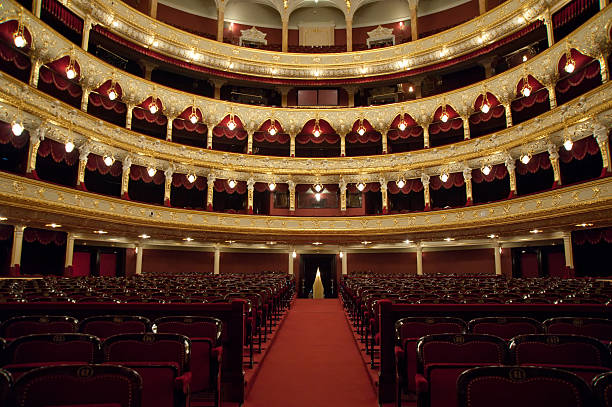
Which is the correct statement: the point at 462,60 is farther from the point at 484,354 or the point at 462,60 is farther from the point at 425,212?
the point at 484,354

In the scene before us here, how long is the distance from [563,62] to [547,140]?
11.8 feet

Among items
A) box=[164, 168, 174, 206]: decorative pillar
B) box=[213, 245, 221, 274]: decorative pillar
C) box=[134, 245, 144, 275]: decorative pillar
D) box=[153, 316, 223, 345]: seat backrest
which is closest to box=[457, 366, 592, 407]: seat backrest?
box=[153, 316, 223, 345]: seat backrest

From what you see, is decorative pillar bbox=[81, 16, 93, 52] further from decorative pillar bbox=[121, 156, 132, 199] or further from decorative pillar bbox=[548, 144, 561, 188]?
decorative pillar bbox=[548, 144, 561, 188]

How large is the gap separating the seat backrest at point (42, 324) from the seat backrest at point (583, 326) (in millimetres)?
4625

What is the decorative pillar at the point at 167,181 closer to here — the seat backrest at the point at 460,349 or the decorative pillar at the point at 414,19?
the decorative pillar at the point at 414,19

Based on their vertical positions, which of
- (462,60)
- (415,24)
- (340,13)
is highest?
(340,13)

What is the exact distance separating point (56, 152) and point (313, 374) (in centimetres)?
1670

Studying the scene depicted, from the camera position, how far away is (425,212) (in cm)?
2183

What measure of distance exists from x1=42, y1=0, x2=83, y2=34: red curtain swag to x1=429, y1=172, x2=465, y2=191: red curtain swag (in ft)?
66.7

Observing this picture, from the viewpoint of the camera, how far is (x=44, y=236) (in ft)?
54.0

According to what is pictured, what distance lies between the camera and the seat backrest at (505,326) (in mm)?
3891

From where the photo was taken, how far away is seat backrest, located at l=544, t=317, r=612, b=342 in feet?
12.4

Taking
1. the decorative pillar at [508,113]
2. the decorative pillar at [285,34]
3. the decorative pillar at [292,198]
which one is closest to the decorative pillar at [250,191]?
the decorative pillar at [292,198]

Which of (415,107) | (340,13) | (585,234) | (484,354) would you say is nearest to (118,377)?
(484,354)
